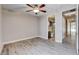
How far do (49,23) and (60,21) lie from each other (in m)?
0.73

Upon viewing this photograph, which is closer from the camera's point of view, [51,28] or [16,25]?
[16,25]

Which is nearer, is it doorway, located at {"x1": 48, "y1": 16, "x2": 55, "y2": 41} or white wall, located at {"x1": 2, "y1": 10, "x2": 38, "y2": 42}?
white wall, located at {"x1": 2, "y1": 10, "x2": 38, "y2": 42}

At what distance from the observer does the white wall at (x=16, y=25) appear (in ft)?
12.5

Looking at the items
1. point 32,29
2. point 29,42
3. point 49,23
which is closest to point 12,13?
point 32,29

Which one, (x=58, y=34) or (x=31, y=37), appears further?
(x=58, y=34)

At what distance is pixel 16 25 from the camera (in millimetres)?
4027

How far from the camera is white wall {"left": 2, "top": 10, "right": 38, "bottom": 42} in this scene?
3.81m

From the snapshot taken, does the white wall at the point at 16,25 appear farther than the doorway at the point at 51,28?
No

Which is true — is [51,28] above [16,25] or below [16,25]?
below

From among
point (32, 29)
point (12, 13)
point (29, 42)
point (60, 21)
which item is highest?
point (12, 13)

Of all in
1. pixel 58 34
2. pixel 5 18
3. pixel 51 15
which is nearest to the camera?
pixel 5 18

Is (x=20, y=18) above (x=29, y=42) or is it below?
above

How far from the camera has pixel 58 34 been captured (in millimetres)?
5133
